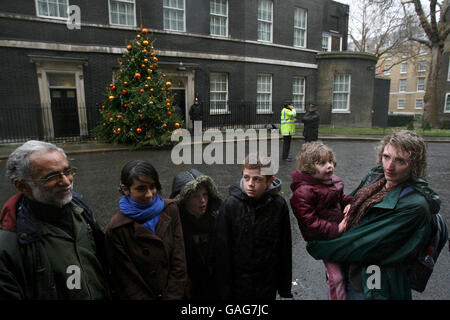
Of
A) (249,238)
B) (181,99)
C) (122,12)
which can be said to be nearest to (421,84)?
(181,99)

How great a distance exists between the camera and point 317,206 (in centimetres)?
213

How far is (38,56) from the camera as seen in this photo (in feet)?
39.5

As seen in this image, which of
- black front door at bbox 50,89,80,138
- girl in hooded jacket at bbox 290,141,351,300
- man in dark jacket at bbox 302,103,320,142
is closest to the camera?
girl in hooded jacket at bbox 290,141,351,300

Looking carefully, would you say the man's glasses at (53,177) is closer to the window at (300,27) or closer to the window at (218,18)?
the window at (218,18)

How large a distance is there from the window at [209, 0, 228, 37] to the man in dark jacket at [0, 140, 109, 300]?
53.8 ft

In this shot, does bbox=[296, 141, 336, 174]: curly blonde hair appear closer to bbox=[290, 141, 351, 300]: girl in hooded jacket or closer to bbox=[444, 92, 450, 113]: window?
bbox=[290, 141, 351, 300]: girl in hooded jacket

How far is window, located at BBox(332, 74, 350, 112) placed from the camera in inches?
806

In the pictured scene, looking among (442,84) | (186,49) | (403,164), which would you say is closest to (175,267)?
(403,164)

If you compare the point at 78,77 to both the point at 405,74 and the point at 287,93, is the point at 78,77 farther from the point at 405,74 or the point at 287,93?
the point at 405,74

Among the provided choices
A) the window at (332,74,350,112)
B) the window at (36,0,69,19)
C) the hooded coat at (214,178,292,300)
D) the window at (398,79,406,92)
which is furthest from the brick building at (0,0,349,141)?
the window at (398,79,406,92)

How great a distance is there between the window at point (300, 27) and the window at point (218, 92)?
21.0 ft

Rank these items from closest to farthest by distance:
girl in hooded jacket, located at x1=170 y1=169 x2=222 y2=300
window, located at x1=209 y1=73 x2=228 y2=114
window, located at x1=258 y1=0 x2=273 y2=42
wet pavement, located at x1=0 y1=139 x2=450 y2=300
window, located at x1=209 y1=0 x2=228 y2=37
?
girl in hooded jacket, located at x1=170 y1=169 x2=222 y2=300, wet pavement, located at x1=0 y1=139 x2=450 y2=300, window, located at x1=209 y1=0 x2=228 y2=37, window, located at x1=209 y1=73 x2=228 y2=114, window, located at x1=258 y1=0 x2=273 y2=42
